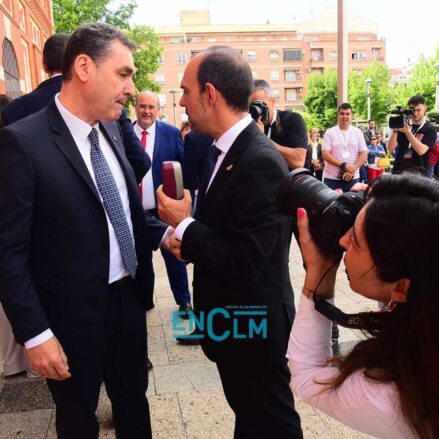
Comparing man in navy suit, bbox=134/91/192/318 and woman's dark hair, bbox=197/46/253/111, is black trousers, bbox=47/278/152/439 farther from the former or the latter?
man in navy suit, bbox=134/91/192/318

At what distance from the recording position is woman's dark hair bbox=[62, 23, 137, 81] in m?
1.81

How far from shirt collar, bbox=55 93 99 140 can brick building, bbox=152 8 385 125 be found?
71616mm

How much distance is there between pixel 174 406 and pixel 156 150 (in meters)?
2.40

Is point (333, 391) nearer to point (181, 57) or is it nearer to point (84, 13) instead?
point (84, 13)

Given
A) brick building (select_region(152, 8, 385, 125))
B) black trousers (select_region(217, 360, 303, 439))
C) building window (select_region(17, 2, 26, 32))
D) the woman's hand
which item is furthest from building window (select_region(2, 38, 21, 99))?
brick building (select_region(152, 8, 385, 125))

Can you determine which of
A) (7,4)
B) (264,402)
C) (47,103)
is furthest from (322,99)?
(264,402)

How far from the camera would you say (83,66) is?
5.93 ft

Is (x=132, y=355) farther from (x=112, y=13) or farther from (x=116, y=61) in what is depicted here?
(x=112, y=13)

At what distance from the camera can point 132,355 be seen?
7.07 ft

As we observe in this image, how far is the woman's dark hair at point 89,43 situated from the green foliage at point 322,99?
5572 cm

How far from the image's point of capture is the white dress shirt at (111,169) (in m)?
1.83

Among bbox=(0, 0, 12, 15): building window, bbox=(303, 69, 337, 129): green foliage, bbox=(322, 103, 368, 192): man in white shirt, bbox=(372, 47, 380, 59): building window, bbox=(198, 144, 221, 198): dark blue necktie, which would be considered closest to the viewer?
bbox=(198, 144, 221, 198): dark blue necktie

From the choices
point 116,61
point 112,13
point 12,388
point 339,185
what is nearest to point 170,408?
point 12,388

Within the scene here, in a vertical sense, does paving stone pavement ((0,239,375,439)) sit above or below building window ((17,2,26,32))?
below
